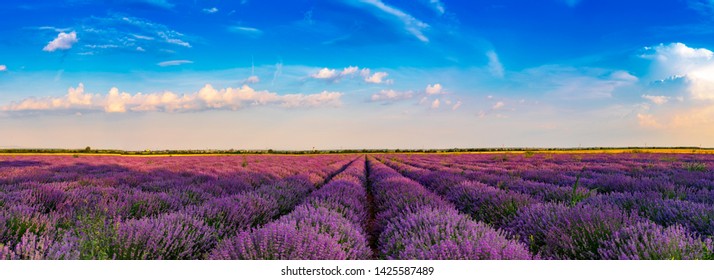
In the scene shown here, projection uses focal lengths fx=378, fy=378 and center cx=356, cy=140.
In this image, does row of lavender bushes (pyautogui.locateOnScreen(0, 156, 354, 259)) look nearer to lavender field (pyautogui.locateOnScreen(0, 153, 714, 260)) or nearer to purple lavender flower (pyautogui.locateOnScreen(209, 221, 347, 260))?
lavender field (pyautogui.locateOnScreen(0, 153, 714, 260))

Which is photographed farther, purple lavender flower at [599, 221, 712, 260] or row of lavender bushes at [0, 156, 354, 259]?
row of lavender bushes at [0, 156, 354, 259]

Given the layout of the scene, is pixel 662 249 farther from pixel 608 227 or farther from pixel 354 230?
pixel 354 230

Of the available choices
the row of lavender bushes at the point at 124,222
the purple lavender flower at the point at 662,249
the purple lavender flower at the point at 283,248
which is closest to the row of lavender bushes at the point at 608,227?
the purple lavender flower at the point at 662,249

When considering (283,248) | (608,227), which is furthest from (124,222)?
(608,227)

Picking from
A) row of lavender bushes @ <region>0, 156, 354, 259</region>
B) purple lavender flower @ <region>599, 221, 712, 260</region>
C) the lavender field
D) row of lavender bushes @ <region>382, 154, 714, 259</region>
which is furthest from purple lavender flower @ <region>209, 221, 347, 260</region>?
purple lavender flower @ <region>599, 221, 712, 260</region>

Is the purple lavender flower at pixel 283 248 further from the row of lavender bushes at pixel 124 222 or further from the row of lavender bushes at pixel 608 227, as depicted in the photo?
the row of lavender bushes at pixel 608 227

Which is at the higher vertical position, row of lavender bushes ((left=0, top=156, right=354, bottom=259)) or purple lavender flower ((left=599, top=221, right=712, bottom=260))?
purple lavender flower ((left=599, top=221, right=712, bottom=260))

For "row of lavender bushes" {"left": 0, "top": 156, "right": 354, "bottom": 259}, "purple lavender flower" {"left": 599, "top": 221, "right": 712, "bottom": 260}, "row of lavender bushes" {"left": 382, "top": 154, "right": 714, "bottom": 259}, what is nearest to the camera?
"purple lavender flower" {"left": 599, "top": 221, "right": 712, "bottom": 260}

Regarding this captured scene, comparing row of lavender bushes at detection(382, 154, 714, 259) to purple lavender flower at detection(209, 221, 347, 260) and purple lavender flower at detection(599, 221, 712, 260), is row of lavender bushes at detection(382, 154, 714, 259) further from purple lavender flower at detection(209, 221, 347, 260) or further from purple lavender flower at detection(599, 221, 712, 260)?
purple lavender flower at detection(209, 221, 347, 260)

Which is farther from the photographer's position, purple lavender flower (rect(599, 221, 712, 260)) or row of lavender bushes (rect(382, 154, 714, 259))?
row of lavender bushes (rect(382, 154, 714, 259))

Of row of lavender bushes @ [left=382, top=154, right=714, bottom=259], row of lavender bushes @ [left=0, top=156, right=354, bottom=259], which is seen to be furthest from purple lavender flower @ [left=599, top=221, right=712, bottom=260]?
row of lavender bushes @ [left=0, top=156, right=354, bottom=259]

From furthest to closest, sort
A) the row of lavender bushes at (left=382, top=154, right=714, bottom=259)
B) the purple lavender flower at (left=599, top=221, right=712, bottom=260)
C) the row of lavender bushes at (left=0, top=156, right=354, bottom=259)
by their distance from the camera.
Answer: the row of lavender bushes at (left=0, top=156, right=354, bottom=259) → the row of lavender bushes at (left=382, top=154, right=714, bottom=259) → the purple lavender flower at (left=599, top=221, right=712, bottom=260)
